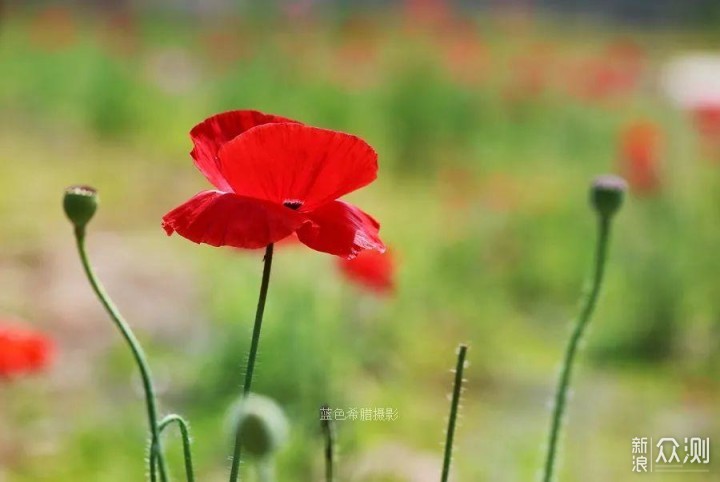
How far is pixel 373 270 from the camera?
1307mm

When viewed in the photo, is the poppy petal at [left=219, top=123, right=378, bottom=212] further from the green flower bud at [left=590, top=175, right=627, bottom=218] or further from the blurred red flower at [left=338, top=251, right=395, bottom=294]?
the blurred red flower at [left=338, top=251, right=395, bottom=294]

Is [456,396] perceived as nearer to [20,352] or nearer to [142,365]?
[142,365]

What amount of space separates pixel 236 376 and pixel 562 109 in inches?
77.4

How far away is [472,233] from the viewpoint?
229 cm

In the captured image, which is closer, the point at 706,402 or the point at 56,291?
the point at 706,402

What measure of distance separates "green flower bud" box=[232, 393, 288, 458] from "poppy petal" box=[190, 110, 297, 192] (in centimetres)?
14

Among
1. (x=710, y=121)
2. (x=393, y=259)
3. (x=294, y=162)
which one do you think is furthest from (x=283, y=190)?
(x=710, y=121)

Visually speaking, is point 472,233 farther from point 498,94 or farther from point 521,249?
point 498,94

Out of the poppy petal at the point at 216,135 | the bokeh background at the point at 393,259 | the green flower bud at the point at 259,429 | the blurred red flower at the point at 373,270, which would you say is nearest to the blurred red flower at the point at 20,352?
the bokeh background at the point at 393,259

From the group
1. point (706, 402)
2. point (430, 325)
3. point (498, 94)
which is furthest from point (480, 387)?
point (498, 94)

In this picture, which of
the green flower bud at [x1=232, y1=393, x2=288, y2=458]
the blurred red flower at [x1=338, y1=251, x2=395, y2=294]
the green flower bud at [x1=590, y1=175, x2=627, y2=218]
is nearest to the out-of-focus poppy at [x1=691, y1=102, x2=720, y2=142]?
the blurred red flower at [x1=338, y1=251, x2=395, y2=294]

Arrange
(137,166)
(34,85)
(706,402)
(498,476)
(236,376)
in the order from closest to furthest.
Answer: (498,476) < (236,376) < (706,402) < (137,166) < (34,85)

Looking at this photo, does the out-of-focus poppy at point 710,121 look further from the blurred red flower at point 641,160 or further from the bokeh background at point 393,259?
the blurred red flower at point 641,160

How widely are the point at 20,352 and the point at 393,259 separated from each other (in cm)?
45
